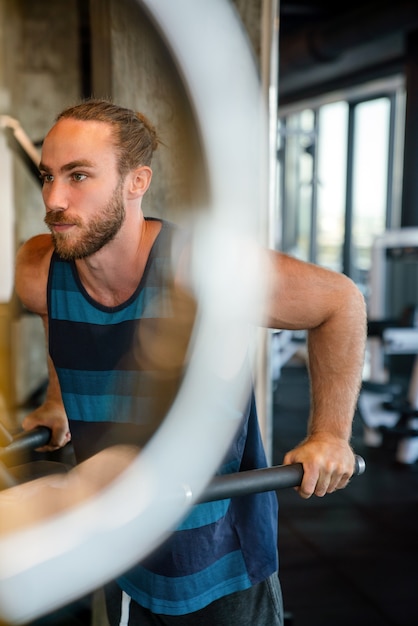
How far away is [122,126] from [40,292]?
0.33 m

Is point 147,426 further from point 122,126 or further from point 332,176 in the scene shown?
point 332,176

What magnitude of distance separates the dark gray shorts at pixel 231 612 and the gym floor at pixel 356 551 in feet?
1.86

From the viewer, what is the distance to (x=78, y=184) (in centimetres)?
90

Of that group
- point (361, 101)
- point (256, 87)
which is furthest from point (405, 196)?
point (256, 87)

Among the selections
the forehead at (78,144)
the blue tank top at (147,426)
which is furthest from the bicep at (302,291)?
the forehead at (78,144)

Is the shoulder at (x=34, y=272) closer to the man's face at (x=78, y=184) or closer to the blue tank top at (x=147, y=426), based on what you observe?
the blue tank top at (x=147, y=426)

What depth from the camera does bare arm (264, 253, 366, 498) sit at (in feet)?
3.08

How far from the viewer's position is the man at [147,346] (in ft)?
3.02

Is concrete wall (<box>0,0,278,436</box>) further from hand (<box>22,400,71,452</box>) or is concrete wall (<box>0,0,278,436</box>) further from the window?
the window

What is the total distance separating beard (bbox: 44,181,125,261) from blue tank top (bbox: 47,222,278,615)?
0.07m

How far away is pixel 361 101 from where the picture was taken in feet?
21.7

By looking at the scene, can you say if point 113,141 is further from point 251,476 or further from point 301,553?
point 301,553

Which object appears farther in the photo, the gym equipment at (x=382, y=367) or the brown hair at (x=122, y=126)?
the gym equipment at (x=382, y=367)

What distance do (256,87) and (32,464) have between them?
0.70m
